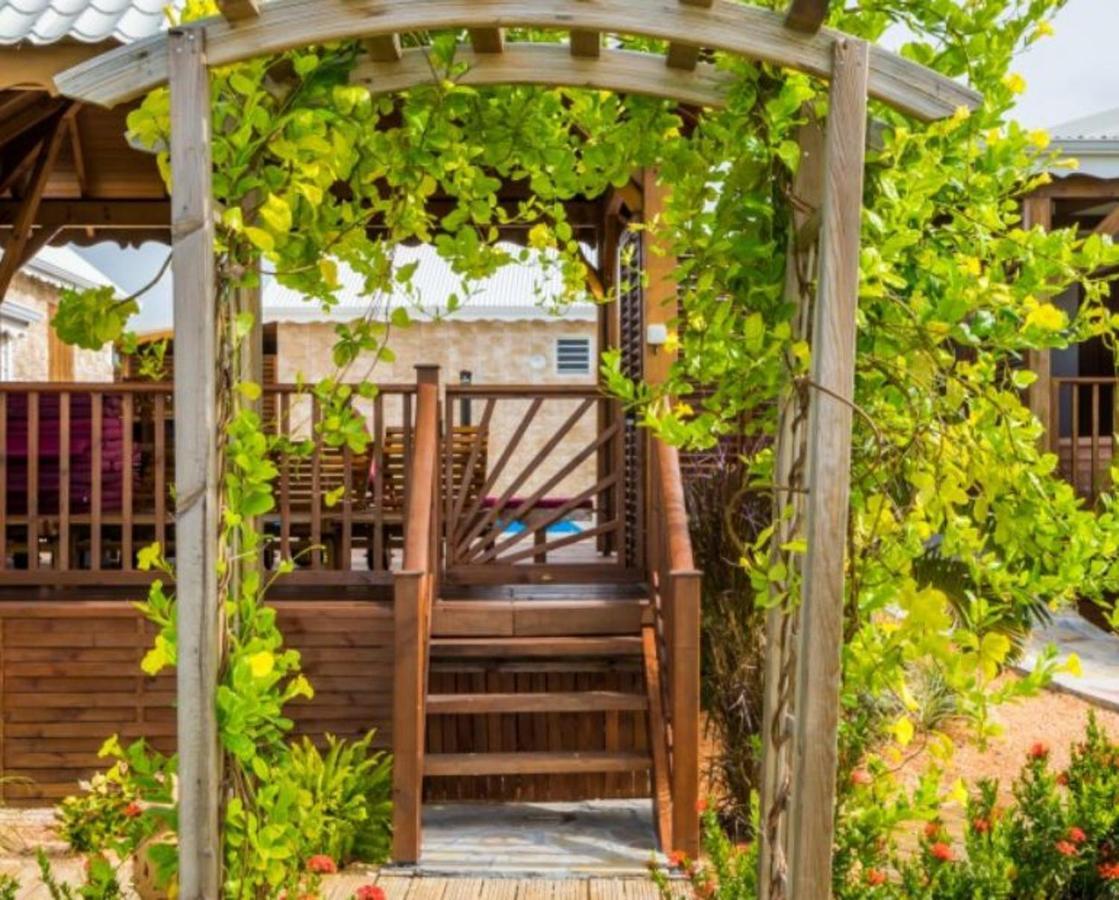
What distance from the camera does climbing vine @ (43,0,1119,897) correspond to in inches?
99.2

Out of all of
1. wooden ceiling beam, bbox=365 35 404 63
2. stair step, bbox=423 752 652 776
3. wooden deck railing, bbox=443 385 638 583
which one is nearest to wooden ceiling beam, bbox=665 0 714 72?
wooden ceiling beam, bbox=365 35 404 63

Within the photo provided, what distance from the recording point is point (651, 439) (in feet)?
22.6

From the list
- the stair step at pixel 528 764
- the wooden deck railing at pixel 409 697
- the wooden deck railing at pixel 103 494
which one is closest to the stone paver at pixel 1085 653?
the stair step at pixel 528 764

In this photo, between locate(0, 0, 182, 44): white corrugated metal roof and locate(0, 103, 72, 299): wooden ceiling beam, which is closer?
locate(0, 0, 182, 44): white corrugated metal roof

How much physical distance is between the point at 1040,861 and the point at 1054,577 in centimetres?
154

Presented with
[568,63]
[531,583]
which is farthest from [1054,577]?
[531,583]

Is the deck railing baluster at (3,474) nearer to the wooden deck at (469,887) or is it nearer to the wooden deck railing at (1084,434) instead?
the wooden deck at (469,887)

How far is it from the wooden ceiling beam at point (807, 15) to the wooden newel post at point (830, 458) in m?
0.05

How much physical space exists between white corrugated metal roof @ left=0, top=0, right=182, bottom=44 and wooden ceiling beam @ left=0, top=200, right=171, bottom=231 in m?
3.90

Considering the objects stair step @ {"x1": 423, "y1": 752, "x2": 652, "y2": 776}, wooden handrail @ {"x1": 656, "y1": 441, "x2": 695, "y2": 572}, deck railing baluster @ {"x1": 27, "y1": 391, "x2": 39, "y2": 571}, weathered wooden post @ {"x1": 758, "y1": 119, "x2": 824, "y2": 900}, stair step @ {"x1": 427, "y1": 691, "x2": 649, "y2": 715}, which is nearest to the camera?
weathered wooden post @ {"x1": 758, "y1": 119, "x2": 824, "y2": 900}

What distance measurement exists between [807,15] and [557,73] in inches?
22.0

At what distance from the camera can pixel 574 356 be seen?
2170 cm

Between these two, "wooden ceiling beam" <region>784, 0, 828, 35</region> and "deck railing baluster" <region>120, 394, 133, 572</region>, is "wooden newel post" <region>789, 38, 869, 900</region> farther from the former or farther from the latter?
"deck railing baluster" <region>120, 394, 133, 572</region>

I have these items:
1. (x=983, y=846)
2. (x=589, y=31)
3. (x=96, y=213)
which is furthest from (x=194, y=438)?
(x=96, y=213)
